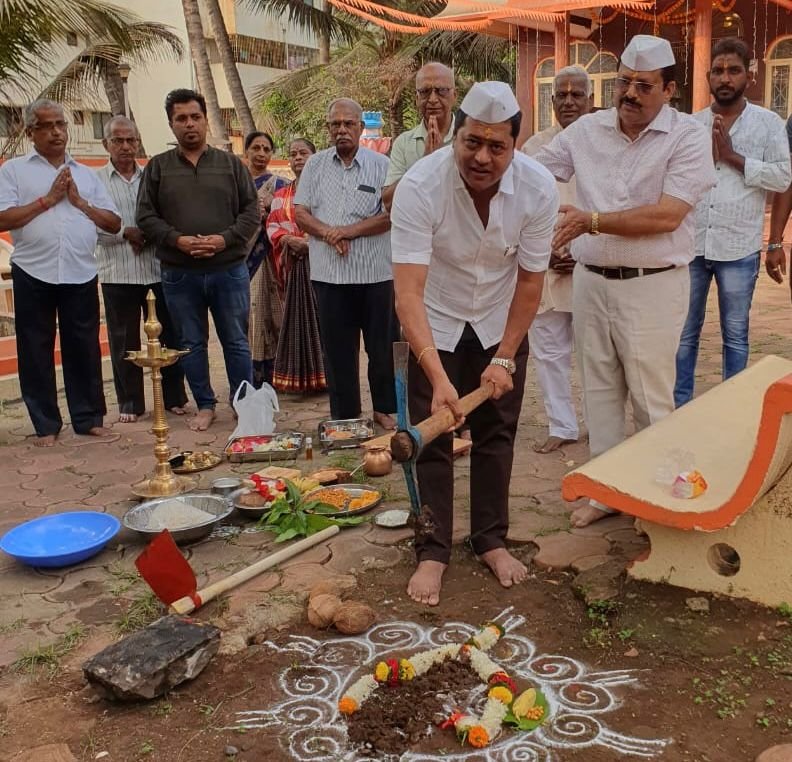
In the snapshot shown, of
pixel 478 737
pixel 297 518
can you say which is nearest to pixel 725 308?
pixel 297 518

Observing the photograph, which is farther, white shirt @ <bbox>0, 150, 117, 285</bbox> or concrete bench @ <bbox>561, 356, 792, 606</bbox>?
white shirt @ <bbox>0, 150, 117, 285</bbox>

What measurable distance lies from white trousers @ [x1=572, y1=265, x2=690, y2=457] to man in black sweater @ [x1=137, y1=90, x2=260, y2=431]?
2.48 metres

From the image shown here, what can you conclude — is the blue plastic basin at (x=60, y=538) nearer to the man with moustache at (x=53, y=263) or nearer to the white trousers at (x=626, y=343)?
the man with moustache at (x=53, y=263)

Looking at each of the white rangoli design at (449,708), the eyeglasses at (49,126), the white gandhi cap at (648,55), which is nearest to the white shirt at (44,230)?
the eyeglasses at (49,126)

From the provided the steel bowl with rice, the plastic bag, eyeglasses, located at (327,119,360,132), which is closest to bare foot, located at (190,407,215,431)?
the plastic bag

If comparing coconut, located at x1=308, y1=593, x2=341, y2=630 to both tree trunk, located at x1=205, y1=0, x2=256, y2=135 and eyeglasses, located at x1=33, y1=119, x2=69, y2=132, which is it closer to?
eyeglasses, located at x1=33, y1=119, x2=69, y2=132

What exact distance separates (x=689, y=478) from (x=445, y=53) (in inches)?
756

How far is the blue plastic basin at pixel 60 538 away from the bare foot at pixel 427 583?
1.33m

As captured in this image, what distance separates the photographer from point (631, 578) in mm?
3076

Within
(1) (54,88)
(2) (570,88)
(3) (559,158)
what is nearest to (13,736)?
(3) (559,158)

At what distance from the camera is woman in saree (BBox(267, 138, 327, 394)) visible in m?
6.08

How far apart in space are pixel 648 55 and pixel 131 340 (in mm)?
3839

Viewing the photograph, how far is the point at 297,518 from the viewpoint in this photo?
149 inches

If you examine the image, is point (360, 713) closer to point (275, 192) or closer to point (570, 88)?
point (570, 88)
